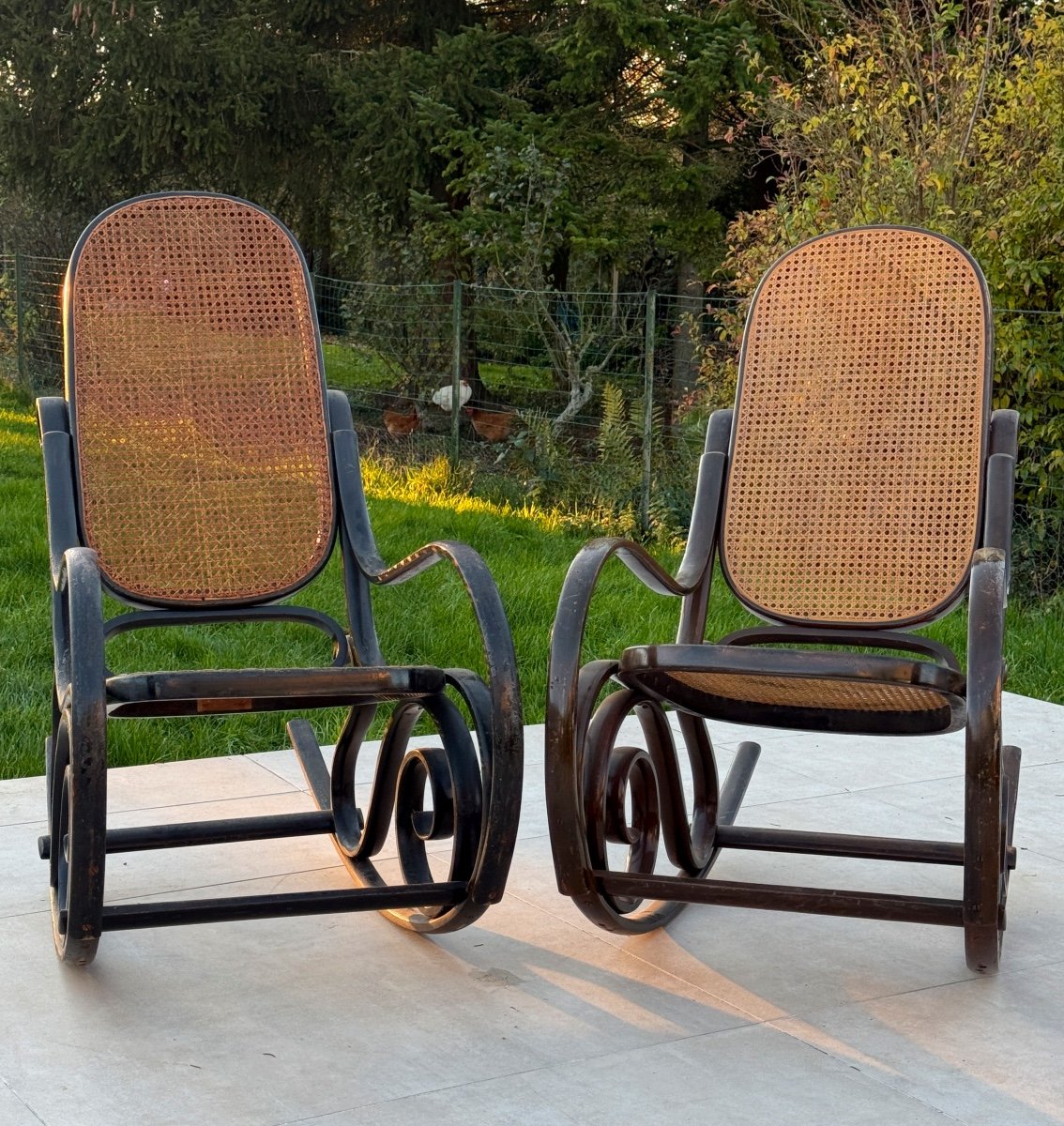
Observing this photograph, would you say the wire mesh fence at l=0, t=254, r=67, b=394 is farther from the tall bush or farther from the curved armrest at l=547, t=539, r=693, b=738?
the curved armrest at l=547, t=539, r=693, b=738

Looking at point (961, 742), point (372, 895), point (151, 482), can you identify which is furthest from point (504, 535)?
point (372, 895)

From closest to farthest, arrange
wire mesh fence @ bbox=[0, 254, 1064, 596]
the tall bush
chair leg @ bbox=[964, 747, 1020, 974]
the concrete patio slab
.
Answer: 1. the concrete patio slab
2. chair leg @ bbox=[964, 747, 1020, 974]
3. the tall bush
4. wire mesh fence @ bbox=[0, 254, 1064, 596]

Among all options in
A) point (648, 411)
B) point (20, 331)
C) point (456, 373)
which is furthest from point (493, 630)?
point (20, 331)

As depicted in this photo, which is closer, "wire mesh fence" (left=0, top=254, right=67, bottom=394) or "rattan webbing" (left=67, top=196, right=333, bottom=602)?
"rattan webbing" (left=67, top=196, right=333, bottom=602)

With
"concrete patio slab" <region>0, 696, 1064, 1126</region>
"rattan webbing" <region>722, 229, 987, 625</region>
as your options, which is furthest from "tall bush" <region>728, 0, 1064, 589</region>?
"concrete patio slab" <region>0, 696, 1064, 1126</region>

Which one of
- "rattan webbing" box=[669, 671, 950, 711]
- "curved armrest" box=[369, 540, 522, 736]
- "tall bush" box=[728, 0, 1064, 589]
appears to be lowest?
"rattan webbing" box=[669, 671, 950, 711]

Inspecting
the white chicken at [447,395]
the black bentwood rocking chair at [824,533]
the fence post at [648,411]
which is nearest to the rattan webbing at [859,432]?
the black bentwood rocking chair at [824,533]

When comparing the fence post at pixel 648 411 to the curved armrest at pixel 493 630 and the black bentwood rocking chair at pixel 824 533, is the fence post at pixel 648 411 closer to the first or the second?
the black bentwood rocking chair at pixel 824 533

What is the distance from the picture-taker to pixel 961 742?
3678 mm

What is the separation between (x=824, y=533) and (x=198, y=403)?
1.17m

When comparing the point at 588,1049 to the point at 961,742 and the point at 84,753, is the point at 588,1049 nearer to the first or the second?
the point at 84,753

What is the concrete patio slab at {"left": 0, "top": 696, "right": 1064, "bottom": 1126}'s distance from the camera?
1868 mm

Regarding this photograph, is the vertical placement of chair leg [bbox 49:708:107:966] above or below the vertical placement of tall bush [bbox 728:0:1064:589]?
below

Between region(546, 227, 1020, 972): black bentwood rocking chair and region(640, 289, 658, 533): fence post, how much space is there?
12.7 feet
